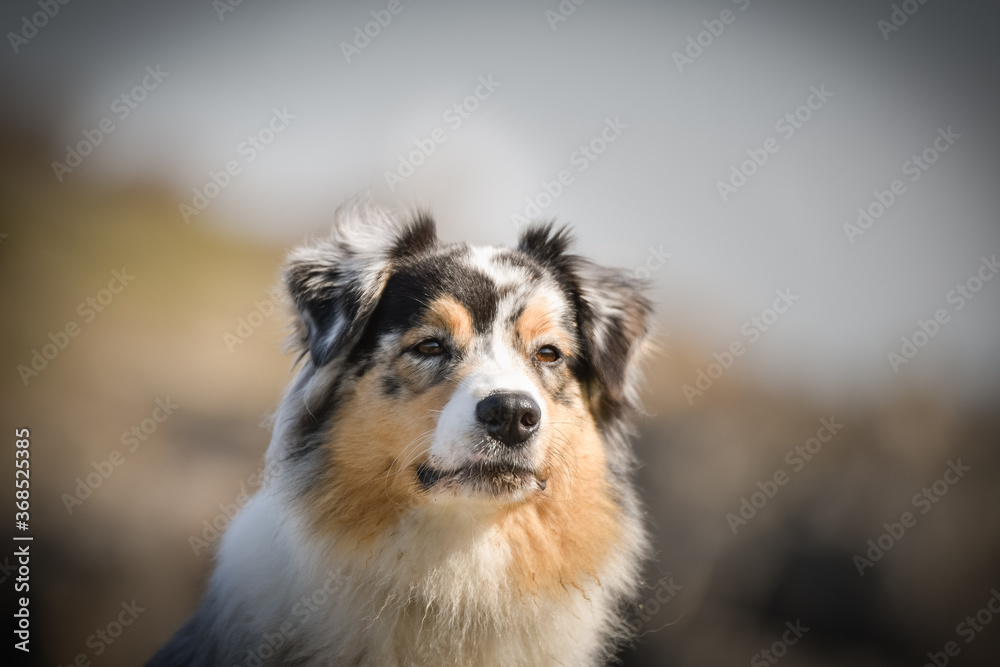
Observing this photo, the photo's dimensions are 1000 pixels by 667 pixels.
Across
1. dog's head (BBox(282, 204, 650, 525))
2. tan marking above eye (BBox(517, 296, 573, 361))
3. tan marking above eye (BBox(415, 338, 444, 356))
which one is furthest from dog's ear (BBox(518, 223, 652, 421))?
tan marking above eye (BBox(415, 338, 444, 356))

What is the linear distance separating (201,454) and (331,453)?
5.30 metres

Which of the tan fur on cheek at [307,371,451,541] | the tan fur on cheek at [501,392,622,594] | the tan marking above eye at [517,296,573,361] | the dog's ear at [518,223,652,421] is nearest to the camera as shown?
the tan fur on cheek at [307,371,451,541]

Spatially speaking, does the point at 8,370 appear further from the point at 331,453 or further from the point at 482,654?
the point at 482,654

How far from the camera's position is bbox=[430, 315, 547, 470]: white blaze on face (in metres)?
2.35

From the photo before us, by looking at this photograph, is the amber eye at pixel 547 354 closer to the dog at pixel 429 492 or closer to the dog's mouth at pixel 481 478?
the dog at pixel 429 492

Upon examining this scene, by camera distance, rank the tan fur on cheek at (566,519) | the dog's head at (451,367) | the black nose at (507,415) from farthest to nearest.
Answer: the tan fur on cheek at (566,519) → the dog's head at (451,367) → the black nose at (507,415)

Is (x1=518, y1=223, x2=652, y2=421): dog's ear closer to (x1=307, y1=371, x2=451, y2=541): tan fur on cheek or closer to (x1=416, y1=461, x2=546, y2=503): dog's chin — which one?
(x1=416, y1=461, x2=546, y2=503): dog's chin

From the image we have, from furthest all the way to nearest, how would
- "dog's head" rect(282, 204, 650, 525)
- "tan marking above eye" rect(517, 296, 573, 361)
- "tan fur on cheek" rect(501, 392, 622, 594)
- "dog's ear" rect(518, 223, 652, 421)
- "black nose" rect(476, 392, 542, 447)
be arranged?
"dog's ear" rect(518, 223, 652, 421) → "tan marking above eye" rect(517, 296, 573, 361) → "tan fur on cheek" rect(501, 392, 622, 594) → "dog's head" rect(282, 204, 650, 525) → "black nose" rect(476, 392, 542, 447)

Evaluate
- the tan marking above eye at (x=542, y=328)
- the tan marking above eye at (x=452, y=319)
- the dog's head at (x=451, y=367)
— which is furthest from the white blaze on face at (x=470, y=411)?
the tan marking above eye at (x=542, y=328)

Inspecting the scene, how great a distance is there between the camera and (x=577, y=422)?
295cm

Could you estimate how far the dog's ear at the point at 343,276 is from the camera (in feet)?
9.34

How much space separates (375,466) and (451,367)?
0.50 metres

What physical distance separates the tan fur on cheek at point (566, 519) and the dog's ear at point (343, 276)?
0.94 m

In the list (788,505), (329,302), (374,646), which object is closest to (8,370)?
(329,302)
